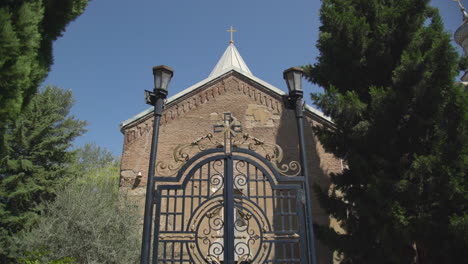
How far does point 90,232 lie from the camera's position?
7.33 m

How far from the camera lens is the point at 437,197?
5316 mm

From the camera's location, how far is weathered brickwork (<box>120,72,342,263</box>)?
29.4 ft

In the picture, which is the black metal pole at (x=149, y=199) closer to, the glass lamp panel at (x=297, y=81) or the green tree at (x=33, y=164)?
the glass lamp panel at (x=297, y=81)

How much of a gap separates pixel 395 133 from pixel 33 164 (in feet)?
44.5

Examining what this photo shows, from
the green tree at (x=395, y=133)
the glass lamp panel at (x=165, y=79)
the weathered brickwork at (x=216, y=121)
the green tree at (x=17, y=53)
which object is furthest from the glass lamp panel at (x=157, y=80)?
the weathered brickwork at (x=216, y=121)

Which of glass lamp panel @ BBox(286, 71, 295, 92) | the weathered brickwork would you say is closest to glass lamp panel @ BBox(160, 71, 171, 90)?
glass lamp panel @ BBox(286, 71, 295, 92)

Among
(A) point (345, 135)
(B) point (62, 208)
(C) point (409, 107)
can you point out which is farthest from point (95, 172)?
(C) point (409, 107)

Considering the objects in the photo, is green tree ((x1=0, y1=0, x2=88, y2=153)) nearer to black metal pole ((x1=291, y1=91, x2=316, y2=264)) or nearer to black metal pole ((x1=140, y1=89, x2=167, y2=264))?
black metal pole ((x1=140, y1=89, x2=167, y2=264))

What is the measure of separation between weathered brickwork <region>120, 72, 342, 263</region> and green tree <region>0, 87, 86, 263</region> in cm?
459

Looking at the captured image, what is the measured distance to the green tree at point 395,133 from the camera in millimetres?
5285

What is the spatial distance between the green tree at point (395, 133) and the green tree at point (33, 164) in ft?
33.6

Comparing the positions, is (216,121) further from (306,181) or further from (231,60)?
(231,60)

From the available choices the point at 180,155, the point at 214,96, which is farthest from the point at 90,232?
the point at 214,96

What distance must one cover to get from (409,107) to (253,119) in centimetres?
456
